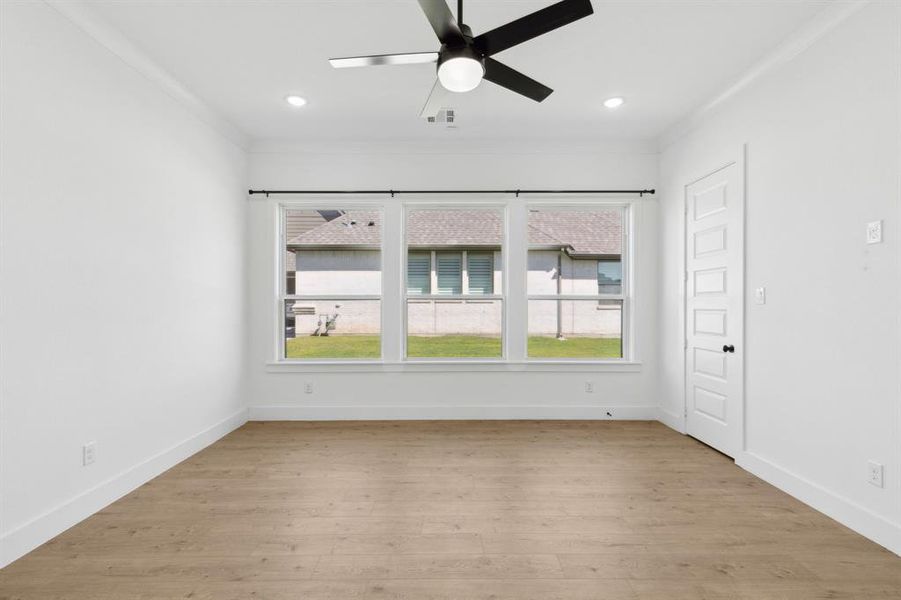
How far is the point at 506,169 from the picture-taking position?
14.2 feet

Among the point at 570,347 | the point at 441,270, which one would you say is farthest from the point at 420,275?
the point at 570,347

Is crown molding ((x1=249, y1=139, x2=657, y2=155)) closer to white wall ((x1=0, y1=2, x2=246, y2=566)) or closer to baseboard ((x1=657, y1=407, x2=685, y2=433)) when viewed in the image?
white wall ((x1=0, y1=2, x2=246, y2=566))

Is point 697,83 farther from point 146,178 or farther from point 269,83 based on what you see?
point 146,178

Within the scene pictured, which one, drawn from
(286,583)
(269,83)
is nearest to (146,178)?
(269,83)

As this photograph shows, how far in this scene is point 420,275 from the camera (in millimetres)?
4457

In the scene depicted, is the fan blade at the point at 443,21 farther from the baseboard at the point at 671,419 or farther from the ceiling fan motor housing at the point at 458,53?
the baseboard at the point at 671,419

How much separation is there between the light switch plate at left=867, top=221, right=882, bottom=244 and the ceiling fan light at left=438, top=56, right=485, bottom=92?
2160 mm

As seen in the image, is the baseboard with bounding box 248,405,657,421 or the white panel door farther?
the baseboard with bounding box 248,405,657,421

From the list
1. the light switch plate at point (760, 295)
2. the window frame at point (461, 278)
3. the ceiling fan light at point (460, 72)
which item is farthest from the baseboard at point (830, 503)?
the ceiling fan light at point (460, 72)

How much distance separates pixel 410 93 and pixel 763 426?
11.7 feet

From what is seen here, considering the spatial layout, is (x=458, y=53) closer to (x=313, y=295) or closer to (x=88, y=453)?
(x=88, y=453)

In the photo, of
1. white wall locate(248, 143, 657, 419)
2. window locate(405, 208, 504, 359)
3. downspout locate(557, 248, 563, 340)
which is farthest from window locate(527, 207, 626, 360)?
window locate(405, 208, 504, 359)

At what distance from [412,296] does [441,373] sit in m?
0.86

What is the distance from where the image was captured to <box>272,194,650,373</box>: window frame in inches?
171
